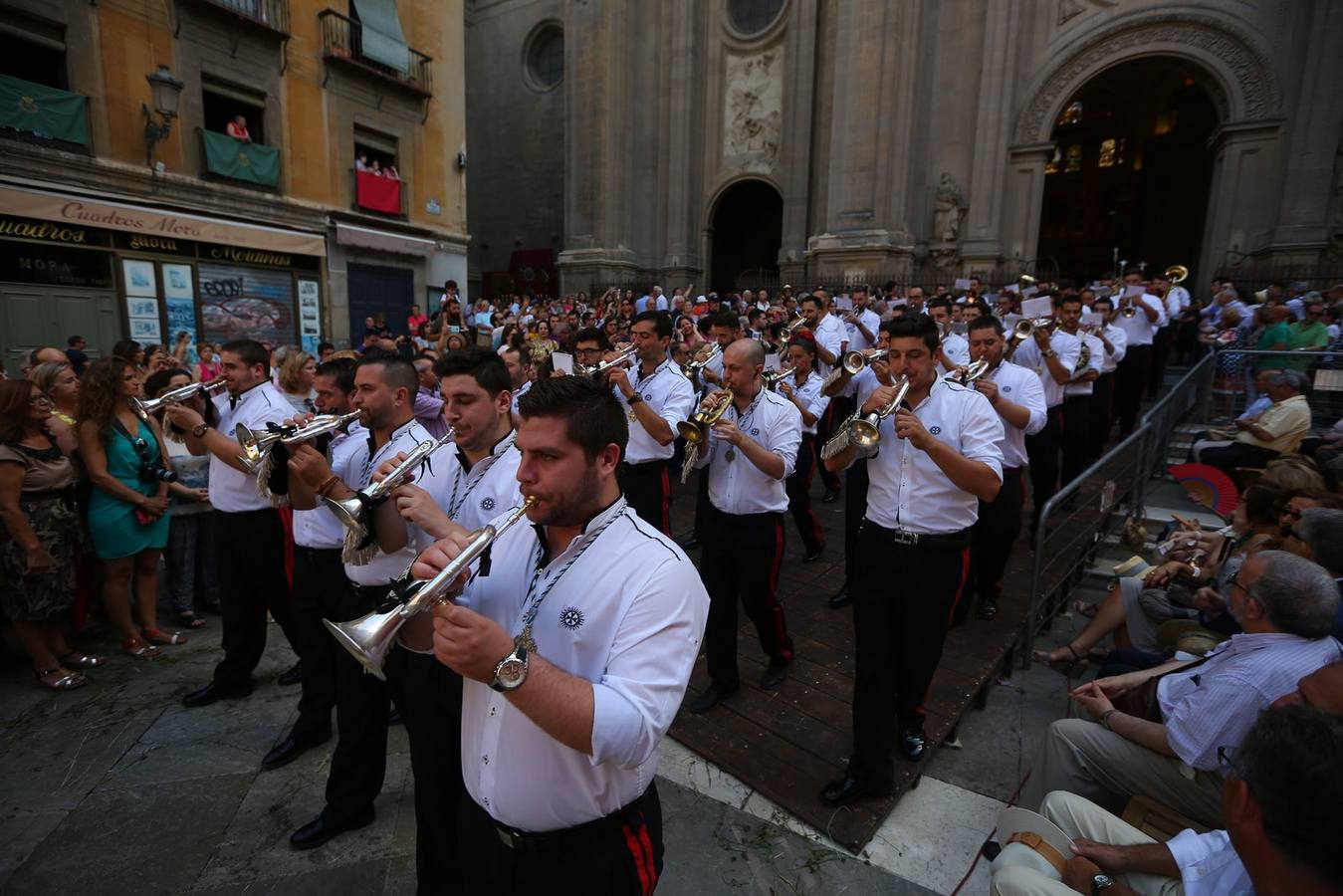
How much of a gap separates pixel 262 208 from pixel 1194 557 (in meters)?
18.9

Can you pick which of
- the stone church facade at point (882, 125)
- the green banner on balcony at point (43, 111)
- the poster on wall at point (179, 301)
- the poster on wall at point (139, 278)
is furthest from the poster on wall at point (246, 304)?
the stone church facade at point (882, 125)

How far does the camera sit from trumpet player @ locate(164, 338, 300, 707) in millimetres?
4191

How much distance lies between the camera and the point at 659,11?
23078mm

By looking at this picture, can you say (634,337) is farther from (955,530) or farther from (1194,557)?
(1194,557)

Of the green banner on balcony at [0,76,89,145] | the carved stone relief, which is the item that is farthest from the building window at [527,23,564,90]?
the green banner on balcony at [0,76,89,145]

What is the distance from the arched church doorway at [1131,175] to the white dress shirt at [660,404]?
78.9 feet

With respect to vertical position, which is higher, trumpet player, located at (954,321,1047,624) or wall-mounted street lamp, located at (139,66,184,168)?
wall-mounted street lamp, located at (139,66,184,168)

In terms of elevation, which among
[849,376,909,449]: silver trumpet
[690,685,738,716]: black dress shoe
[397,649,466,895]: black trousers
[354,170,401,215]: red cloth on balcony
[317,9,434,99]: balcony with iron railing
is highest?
[317,9,434,99]: balcony with iron railing

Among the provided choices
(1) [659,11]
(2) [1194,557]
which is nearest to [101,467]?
(2) [1194,557]

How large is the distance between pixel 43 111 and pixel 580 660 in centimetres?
1699

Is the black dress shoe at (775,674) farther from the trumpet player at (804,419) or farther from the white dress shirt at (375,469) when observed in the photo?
the white dress shirt at (375,469)

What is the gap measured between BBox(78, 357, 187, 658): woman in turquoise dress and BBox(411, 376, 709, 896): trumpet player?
4.62 m

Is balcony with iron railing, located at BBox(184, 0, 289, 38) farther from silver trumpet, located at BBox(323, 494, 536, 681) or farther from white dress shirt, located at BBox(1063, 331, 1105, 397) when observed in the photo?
silver trumpet, located at BBox(323, 494, 536, 681)

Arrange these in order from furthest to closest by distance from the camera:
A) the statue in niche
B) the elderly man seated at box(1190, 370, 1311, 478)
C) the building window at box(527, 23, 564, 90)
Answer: the building window at box(527, 23, 564, 90), the statue in niche, the elderly man seated at box(1190, 370, 1311, 478)
